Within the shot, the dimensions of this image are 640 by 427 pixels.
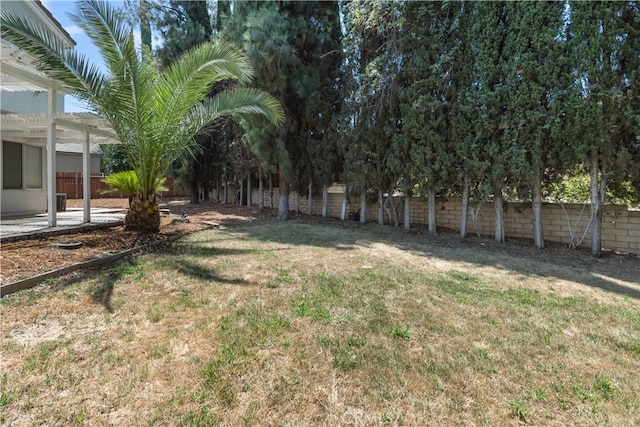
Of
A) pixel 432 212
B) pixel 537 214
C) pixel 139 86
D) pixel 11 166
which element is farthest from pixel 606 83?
pixel 11 166

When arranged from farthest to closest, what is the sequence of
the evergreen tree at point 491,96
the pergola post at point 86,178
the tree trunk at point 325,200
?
1. the tree trunk at point 325,200
2. the pergola post at point 86,178
3. the evergreen tree at point 491,96

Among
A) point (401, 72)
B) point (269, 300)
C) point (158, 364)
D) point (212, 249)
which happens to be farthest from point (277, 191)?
point (158, 364)

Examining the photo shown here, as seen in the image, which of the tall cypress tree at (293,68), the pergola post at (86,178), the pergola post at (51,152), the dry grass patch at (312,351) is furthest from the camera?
the tall cypress tree at (293,68)

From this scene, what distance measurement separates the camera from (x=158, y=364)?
2.52 meters

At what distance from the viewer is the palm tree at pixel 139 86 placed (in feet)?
17.8

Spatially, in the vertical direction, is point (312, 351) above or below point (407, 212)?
below

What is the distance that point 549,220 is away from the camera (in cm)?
862

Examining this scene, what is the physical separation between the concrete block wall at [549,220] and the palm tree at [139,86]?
21.4 ft

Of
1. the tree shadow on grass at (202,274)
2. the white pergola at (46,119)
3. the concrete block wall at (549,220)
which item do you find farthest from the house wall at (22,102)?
the concrete block wall at (549,220)

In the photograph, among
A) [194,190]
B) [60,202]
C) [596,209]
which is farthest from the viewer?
[194,190]

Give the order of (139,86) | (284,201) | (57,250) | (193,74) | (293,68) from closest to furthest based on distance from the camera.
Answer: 1. (57,250)
2. (139,86)
3. (193,74)
4. (293,68)
5. (284,201)

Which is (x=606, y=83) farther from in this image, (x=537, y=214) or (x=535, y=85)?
(x=537, y=214)

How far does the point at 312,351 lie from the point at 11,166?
11.2 meters

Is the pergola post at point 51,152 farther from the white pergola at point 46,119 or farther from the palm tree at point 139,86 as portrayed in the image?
the palm tree at point 139,86
